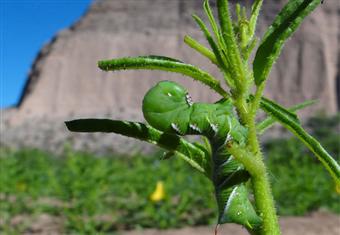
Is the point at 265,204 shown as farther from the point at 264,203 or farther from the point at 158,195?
the point at 158,195

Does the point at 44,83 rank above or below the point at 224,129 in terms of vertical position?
above

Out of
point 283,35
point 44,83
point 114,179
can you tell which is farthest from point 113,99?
point 283,35

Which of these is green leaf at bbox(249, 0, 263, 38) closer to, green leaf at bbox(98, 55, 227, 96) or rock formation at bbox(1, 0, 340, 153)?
green leaf at bbox(98, 55, 227, 96)

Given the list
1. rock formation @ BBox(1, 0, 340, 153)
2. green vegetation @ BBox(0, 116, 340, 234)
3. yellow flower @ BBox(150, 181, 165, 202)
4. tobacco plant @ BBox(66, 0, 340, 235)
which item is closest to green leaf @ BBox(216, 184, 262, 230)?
tobacco plant @ BBox(66, 0, 340, 235)

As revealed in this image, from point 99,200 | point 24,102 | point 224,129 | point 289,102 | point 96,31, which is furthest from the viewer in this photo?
point 96,31

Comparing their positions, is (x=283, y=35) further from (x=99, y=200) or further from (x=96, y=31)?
(x=96, y=31)

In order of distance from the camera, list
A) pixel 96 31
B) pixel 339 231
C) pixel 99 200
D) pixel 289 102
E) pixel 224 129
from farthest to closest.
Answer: pixel 96 31
pixel 289 102
pixel 99 200
pixel 339 231
pixel 224 129

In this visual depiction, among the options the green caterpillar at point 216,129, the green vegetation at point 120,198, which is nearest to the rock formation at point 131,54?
the green vegetation at point 120,198

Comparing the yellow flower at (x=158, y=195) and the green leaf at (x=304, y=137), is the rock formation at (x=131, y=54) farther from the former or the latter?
the green leaf at (x=304, y=137)
